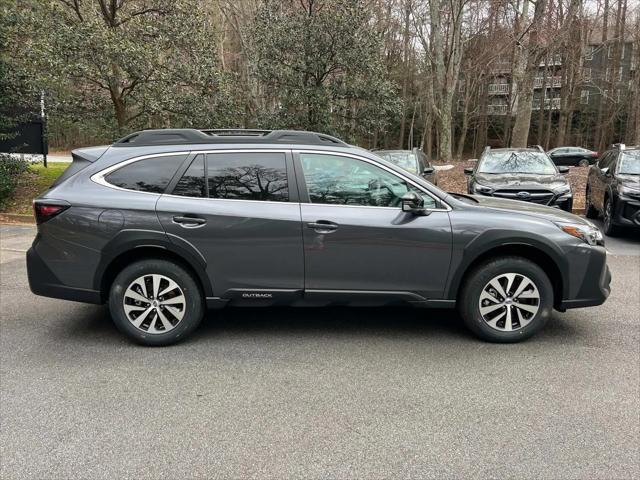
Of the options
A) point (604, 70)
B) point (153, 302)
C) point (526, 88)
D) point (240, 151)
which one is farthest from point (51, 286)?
point (604, 70)

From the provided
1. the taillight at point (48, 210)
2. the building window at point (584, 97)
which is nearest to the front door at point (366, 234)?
the taillight at point (48, 210)

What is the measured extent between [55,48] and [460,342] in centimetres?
1133

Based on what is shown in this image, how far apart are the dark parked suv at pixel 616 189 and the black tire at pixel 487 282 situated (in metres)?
5.42

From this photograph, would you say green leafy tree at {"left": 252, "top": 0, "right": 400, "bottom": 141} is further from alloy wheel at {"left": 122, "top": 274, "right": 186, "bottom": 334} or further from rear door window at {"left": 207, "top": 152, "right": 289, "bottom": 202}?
alloy wheel at {"left": 122, "top": 274, "right": 186, "bottom": 334}

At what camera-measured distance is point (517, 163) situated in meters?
10.8

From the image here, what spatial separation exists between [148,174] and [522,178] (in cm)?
766

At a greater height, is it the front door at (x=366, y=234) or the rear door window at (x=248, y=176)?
the rear door window at (x=248, y=176)

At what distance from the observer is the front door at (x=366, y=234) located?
4.33m

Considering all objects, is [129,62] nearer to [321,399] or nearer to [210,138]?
[210,138]

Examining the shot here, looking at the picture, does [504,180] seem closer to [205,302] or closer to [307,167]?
[307,167]

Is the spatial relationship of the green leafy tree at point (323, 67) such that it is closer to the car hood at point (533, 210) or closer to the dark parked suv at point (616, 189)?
the dark parked suv at point (616, 189)

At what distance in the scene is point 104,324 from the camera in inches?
198

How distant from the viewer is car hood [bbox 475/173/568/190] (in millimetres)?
9594

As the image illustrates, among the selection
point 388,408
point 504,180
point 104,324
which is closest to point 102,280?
point 104,324
